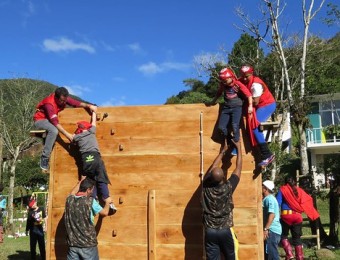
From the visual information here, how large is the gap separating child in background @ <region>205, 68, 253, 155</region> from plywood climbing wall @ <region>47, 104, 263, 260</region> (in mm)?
250

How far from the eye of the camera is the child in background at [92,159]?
19.5 ft

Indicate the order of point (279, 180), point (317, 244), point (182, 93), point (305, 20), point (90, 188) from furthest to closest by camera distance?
point (182, 93) < point (305, 20) < point (279, 180) < point (317, 244) < point (90, 188)

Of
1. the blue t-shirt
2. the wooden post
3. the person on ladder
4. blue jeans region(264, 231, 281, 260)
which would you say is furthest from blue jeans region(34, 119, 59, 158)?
the person on ladder

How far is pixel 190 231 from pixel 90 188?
61.5 inches

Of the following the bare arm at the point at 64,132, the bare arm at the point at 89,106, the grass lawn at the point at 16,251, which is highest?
the bare arm at the point at 89,106

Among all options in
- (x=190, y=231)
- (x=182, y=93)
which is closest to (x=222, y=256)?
(x=190, y=231)

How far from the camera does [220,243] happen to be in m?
5.30

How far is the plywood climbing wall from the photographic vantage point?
5781mm

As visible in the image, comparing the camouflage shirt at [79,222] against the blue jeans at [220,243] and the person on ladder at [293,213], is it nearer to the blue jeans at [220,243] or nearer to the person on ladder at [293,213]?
the blue jeans at [220,243]

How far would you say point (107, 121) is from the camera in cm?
629

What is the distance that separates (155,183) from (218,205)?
1136 mm

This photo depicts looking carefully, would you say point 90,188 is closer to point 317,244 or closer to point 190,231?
point 190,231

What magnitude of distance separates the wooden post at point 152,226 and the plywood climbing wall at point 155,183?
0.05 feet

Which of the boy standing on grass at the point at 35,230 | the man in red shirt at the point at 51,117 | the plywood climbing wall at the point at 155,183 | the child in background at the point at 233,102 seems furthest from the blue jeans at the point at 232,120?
the boy standing on grass at the point at 35,230
